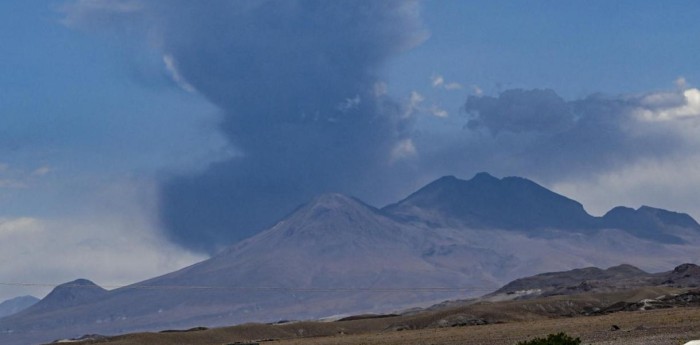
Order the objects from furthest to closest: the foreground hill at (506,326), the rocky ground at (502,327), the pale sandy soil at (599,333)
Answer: the foreground hill at (506,326) → the rocky ground at (502,327) → the pale sandy soil at (599,333)

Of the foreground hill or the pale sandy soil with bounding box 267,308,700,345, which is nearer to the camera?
the pale sandy soil with bounding box 267,308,700,345

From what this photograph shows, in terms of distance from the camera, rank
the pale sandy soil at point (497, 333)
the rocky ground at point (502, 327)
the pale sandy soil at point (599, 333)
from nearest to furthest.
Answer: the pale sandy soil at point (599, 333)
the pale sandy soil at point (497, 333)
the rocky ground at point (502, 327)

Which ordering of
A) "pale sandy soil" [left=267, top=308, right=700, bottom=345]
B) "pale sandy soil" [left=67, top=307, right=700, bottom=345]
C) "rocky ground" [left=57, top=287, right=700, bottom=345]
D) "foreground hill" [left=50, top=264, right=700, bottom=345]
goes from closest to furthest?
"pale sandy soil" [left=267, top=308, right=700, bottom=345] → "pale sandy soil" [left=67, top=307, right=700, bottom=345] → "rocky ground" [left=57, top=287, right=700, bottom=345] → "foreground hill" [left=50, top=264, right=700, bottom=345]

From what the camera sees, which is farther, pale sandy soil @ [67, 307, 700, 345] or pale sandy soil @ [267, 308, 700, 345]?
pale sandy soil @ [67, 307, 700, 345]

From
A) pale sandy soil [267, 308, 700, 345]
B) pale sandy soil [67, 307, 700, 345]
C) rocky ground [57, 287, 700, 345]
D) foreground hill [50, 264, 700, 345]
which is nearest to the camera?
pale sandy soil [267, 308, 700, 345]

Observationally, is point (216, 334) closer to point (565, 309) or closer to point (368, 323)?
point (368, 323)

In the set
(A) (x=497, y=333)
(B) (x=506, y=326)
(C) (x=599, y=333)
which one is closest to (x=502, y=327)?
(B) (x=506, y=326)

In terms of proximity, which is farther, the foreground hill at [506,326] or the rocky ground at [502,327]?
the foreground hill at [506,326]

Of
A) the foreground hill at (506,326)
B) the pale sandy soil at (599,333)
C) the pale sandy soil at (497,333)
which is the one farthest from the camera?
the foreground hill at (506,326)

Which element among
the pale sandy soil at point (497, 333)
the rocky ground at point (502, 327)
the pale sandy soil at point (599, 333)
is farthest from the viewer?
the rocky ground at point (502, 327)

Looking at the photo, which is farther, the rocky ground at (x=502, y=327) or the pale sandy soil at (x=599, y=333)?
the rocky ground at (x=502, y=327)

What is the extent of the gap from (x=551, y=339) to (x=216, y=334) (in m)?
105

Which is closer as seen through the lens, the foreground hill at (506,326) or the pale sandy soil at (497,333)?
the pale sandy soil at (497,333)

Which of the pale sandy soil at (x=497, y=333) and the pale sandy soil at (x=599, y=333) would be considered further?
the pale sandy soil at (x=497, y=333)
